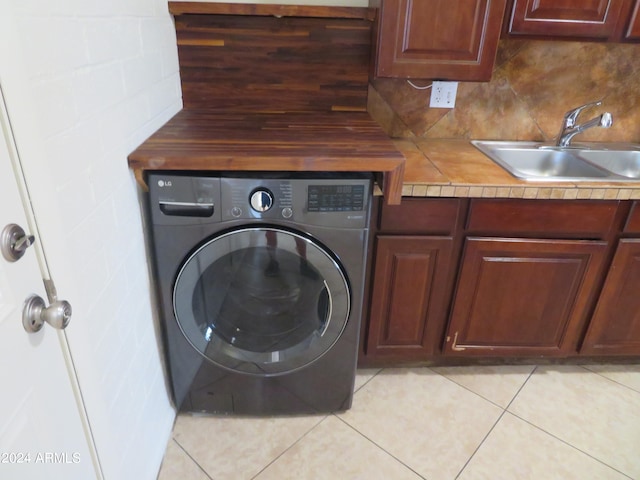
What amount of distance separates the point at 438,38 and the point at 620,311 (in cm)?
128

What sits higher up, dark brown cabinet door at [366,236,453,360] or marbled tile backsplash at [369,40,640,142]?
marbled tile backsplash at [369,40,640,142]

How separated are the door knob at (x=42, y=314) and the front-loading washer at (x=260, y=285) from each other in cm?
54

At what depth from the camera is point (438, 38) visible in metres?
1.52

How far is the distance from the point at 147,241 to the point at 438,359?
1.31 metres

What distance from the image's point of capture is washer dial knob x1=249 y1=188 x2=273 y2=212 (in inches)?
49.6

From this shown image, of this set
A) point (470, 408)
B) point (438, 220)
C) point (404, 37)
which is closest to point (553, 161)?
point (438, 220)

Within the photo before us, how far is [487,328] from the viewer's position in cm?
175

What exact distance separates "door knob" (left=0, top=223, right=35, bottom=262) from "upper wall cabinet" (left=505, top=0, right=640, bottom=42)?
1609mm

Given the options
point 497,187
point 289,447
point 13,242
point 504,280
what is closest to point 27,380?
point 13,242

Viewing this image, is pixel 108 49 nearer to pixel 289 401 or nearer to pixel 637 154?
pixel 289 401

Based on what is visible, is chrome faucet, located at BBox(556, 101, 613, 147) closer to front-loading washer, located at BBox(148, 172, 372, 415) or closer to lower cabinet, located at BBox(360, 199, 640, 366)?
lower cabinet, located at BBox(360, 199, 640, 366)

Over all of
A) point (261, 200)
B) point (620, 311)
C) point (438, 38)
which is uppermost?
point (438, 38)

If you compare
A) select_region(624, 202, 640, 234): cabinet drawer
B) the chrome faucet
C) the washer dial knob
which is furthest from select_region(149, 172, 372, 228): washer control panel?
the chrome faucet

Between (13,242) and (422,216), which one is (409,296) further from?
(13,242)
